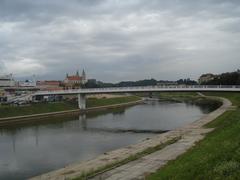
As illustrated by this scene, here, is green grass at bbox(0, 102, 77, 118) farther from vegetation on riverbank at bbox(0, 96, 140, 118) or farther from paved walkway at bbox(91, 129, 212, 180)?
paved walkway at bbox(91, 129, 212, 180)

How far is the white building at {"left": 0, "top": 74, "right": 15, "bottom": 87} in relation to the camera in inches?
5002

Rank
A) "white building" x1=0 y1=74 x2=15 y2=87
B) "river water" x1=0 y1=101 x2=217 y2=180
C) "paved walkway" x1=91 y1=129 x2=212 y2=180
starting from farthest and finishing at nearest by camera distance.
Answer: "white building" x1=0 y1=74 x2=15 y2=87, "river water" x1=0 y1=101 x2=217 y2=180, "paved walkway" x1=91 y1=129 x2=212 y2=180

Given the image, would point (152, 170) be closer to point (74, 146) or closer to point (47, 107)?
point (74, 146)

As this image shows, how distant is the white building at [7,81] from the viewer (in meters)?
127

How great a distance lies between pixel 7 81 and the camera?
130m

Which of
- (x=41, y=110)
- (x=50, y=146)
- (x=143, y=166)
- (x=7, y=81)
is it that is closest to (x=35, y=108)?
(x=41, y=110)

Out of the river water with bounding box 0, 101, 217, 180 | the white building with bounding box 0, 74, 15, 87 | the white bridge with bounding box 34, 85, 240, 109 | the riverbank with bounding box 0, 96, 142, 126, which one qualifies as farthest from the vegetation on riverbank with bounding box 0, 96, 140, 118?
the white building with bounding box 0, 74, 15, 87

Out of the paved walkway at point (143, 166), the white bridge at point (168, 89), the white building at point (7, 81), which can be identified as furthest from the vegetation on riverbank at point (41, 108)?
the white building at point (7, 81)

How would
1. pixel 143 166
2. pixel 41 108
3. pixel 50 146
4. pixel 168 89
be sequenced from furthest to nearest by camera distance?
pixel 41 108
pixel 168 89
pixel 50 146
pixel 143 166

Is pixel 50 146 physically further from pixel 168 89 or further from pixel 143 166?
pixel 168 89

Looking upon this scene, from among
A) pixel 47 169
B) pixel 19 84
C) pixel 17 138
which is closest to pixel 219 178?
pixel 47 169

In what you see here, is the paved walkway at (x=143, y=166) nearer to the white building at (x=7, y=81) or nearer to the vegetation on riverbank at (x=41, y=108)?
the vegetation on riverbank at (x=41, y=108)

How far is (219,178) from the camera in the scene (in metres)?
8.57

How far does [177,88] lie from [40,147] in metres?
33.5
